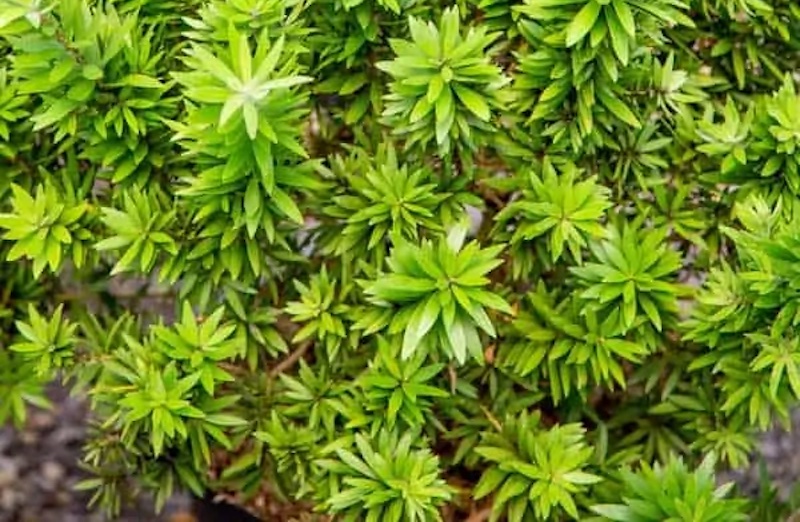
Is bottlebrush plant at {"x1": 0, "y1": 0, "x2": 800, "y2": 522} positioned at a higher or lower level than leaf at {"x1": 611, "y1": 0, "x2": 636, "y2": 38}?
lower

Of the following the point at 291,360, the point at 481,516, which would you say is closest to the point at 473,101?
the point at 291,360

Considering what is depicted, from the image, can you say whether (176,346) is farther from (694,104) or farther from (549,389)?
(694,104)

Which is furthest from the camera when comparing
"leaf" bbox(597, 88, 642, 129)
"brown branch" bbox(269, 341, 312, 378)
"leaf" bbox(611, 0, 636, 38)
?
"brown branch" bbox(269, 341, 312, 378)

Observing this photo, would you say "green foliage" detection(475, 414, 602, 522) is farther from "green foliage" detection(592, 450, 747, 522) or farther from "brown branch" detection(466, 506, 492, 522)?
"brown branch" detection(466, 506, 492, 522)

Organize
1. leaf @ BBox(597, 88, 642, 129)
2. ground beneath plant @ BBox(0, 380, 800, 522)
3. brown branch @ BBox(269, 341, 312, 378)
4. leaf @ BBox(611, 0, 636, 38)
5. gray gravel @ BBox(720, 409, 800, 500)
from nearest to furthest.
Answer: leaf @ BBox(611, 0, 636, 38)
leaf @ BBox(597, 88, 642, 129)
brown branch @ BBox(269, 341, 312, 378)
ground beneath plant @ BBox(0, 380, 800, 522)
gray gravel @ BBox(720, 409, 800, 500)

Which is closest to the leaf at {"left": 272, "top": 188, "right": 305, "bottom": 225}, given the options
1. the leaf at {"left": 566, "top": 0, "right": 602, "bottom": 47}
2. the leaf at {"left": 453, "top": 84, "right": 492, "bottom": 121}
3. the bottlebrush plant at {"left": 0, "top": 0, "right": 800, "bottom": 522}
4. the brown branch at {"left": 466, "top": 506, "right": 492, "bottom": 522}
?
the bottlebrush plant at {"left": 0, "top": 0, "right": 800, "bottom": 522}

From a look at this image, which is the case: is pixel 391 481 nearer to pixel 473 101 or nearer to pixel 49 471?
pixel 473 101
